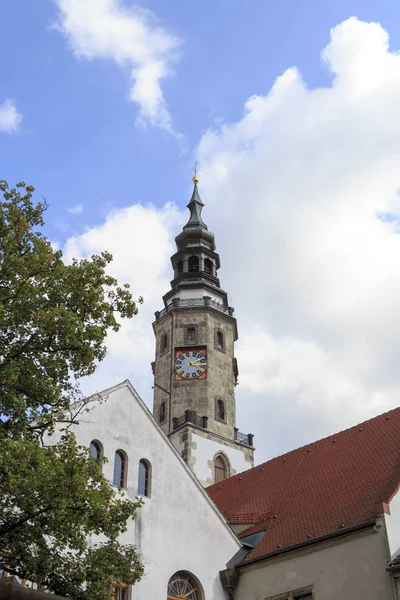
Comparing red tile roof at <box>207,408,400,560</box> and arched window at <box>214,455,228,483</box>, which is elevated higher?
arched window at <box>214,455,228,483</box>

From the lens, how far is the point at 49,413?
1294 cm

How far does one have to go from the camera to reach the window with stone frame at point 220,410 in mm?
35094

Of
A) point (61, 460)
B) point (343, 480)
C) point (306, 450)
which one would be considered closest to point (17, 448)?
point (61, 460)

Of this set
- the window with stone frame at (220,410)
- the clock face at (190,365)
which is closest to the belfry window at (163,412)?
the clock face at (190,365)

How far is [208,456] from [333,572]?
16.4 m

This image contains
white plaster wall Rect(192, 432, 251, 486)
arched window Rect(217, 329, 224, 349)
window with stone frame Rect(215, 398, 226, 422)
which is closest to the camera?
white plaster wall Rect(192, 432, 251, 486)

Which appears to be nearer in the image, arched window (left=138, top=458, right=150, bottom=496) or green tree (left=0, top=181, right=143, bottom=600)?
green tree (left=0, top=181, right=143, bottom=600)

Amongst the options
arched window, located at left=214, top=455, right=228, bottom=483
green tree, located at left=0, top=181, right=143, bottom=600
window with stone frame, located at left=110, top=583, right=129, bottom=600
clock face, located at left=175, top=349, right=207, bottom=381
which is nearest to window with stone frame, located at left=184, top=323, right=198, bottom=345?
clock face, located at left=175, top=349, right=207, bottom=381

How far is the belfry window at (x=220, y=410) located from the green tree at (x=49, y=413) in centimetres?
2107

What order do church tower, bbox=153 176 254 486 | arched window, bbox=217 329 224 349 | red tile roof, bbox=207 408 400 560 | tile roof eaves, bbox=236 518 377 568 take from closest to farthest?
tile roof eaves, bbox=236 518 377 568, red tile roof, bbox=207 408 400 560, church tower, bbox=153 176 254 486, arched window, bbox=217 329 224 349

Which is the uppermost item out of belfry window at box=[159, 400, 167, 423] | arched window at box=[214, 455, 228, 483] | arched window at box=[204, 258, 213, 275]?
arched window at box=[204, 258, 213, 275]

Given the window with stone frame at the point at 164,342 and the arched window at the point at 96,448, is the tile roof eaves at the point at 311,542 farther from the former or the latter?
the window with stone frame at the point at 164,342

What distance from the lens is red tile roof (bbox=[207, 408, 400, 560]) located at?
18.3m

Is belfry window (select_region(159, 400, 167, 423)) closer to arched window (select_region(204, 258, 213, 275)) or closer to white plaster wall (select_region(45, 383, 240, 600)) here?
arched window (select_region(204, 258, 213, 275))
